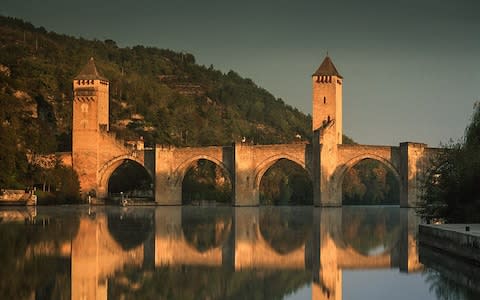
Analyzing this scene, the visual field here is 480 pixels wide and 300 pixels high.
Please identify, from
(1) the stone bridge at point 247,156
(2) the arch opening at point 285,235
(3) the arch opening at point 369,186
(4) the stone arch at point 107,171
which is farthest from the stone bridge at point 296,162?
(2) the arch opening at point 285,235

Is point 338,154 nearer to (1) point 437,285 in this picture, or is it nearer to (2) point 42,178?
(2) point 42,178

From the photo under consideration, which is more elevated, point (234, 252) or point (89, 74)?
point (89, 74)

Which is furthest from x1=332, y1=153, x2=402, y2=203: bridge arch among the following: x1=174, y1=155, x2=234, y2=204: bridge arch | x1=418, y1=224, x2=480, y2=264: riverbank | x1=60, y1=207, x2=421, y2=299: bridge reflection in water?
x1=418, y1=224, x2=480, y2=264: riverbank

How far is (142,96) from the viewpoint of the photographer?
297 ft

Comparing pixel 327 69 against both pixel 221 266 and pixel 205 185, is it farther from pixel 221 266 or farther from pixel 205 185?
pixel 221 266

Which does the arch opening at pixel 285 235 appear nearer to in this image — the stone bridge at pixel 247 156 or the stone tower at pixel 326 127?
the stone tower at pixel 326 127

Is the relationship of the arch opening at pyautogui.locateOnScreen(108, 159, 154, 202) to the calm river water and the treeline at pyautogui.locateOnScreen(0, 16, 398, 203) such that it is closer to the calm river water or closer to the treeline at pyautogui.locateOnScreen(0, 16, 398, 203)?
the treeline at pyautogui.locateOnScreen(0, 16, 398, 203)

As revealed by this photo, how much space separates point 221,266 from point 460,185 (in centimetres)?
1068

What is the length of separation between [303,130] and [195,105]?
60.4 ft

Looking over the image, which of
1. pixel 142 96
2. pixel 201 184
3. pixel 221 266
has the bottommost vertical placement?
pixel 221 266

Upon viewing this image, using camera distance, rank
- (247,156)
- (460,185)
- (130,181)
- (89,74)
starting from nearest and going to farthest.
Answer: (460,185) → (247,156) → (89,74) → (130,181)

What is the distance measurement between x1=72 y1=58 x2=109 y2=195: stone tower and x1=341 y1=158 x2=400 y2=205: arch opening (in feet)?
70.8

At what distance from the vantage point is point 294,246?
875 inches

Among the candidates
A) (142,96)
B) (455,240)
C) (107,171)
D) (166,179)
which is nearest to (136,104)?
(142,96)
